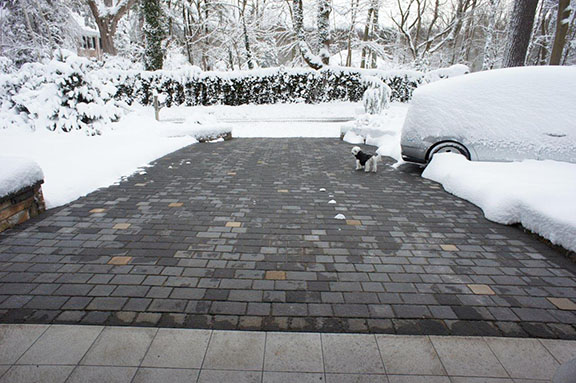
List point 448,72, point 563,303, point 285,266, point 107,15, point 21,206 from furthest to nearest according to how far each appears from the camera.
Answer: point 107,15 → point 448,72 → point 21,206 → point 285,266 → point 563,303

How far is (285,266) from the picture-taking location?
10.2 feet

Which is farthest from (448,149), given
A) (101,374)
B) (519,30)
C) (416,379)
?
(519,30)

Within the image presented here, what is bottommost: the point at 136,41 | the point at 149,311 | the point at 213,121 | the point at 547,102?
the point at 149,311

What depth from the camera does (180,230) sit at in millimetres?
3879

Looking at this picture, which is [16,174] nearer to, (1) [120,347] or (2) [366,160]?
(1) [120,347]

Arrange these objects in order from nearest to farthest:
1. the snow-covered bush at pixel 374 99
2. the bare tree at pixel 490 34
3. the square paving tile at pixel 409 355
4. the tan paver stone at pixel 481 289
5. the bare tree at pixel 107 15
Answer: the square paving tile at pixel 409 355, the tan paver stone at pixel 481 289, the snow-covered bush at pixel 374 99, the bare tree at pixel 490 34, the bare tree at pixel 107 15

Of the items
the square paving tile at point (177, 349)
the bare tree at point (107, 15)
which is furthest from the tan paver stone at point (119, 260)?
the bare tree at point (107, 15)

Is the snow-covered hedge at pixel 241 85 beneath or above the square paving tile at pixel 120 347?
above

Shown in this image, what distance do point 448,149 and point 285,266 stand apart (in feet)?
15.0

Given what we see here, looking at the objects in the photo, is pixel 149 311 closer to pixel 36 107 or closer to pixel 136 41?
pixel 36 107

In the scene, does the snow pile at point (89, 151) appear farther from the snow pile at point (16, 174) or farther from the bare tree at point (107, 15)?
the bare tree at point (107, 15)

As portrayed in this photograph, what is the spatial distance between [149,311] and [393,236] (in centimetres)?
274

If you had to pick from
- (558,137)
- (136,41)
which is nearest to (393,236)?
(558,137)

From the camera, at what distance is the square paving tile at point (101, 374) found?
1.89 m
